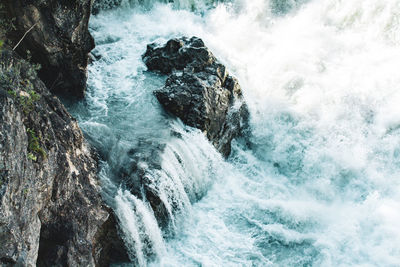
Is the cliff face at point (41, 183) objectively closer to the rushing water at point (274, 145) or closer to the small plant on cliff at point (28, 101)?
the small plant on cliff at point (28, 101)

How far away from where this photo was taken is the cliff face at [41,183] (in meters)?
3.50

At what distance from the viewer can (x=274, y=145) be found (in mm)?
9977

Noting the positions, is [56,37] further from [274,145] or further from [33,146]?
[274,145]

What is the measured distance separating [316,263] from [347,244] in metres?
0.86

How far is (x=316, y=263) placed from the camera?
269 inches

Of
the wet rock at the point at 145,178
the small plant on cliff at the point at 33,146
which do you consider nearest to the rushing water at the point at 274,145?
the wet rock at the point at 145,178

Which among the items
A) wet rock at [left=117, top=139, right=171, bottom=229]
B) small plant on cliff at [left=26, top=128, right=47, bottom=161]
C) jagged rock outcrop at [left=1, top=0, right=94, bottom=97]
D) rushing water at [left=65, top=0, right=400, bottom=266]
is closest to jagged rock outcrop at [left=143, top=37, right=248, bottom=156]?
rushing water at [left=65, top=0, right=400, bottom=266]

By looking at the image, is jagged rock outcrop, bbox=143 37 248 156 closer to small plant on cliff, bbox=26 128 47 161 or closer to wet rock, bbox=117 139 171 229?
wet rock, bbox=117 139 171 229

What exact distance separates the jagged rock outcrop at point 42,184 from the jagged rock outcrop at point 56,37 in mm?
1270

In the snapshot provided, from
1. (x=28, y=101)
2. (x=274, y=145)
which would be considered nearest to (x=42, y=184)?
(x=28, y=101)

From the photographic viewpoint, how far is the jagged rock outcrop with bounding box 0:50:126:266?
11.5 ft

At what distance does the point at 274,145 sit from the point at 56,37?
633 cm

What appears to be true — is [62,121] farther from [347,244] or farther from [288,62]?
[288,62]

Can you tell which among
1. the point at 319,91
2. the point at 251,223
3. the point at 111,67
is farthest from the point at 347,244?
the point at 111,67
